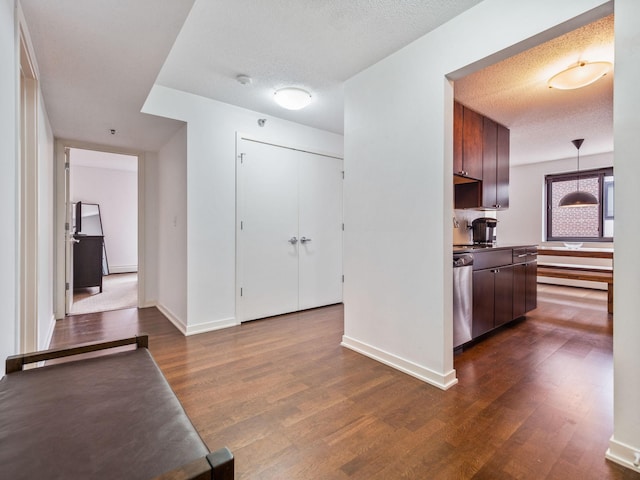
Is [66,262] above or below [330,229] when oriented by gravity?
below

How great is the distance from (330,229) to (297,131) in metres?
1.33

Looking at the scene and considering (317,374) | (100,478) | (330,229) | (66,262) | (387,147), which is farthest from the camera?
(330,229)

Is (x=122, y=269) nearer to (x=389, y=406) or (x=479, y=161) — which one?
(x=389, y=406)

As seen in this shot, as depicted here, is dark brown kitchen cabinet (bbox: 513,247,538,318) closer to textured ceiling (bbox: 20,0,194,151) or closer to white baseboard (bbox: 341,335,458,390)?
white baseboard (bbox: 341,335,458,390)

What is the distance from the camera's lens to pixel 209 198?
3.30 m

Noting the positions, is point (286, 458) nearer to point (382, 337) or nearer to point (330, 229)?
point (382, 337)

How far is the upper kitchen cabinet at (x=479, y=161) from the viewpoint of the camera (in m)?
2.90

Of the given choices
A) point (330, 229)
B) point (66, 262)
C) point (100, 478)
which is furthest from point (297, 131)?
point (100, 478)

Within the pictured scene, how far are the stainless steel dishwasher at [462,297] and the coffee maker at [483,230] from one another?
1329 millimetres

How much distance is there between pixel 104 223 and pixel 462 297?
24.8 ft

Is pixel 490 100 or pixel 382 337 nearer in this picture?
pixel 382 337

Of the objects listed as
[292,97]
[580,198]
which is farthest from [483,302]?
[580,198]

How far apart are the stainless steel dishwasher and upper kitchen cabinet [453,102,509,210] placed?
84 centimetres

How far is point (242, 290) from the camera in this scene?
3.54 metres
